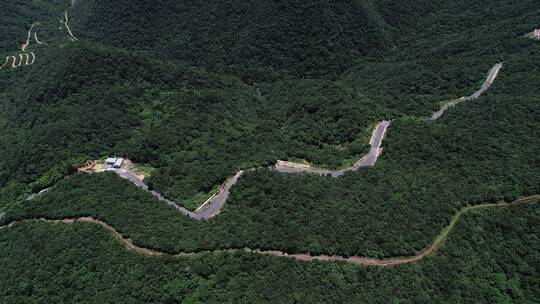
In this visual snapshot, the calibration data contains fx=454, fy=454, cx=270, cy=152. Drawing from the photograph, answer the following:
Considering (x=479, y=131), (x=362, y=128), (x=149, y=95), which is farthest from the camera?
(x=149, y=95)

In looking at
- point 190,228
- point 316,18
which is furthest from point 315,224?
point 316,18

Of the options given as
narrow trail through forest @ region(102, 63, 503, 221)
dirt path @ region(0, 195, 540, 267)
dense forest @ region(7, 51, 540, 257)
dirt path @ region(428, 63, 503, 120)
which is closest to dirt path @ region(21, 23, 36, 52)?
dense forest @ region(7, 51, 540, 257)

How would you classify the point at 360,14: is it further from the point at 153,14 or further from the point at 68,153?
the point at 68,153

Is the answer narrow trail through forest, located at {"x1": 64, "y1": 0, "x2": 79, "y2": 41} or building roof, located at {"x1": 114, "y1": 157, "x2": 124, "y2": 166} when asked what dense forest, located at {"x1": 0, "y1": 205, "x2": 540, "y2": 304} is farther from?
narrow trail through forest, located at {"x1": 64, "y1": 0, "x2": 79, "y2": 41}

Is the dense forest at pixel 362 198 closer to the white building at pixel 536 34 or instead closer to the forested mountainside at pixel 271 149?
the forested mountainside at pixel 271 149

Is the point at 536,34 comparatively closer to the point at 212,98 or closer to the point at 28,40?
the point at 212,98
